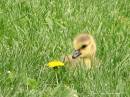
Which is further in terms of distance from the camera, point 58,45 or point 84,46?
point 58,45

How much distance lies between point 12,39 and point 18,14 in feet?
2.17

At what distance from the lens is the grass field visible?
11.1 ft

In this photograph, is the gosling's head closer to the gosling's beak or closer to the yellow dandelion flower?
the gosling's beak

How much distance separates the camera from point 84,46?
409 cm

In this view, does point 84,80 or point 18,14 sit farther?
point 18,14

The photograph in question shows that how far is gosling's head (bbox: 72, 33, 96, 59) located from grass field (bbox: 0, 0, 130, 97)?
0.30ft

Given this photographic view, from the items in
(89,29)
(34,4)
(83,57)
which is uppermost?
(34,4)

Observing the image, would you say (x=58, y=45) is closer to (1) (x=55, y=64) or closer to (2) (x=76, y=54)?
(2) (x=76, y=54)

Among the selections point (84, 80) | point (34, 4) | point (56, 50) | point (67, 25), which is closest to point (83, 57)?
point (56, 50)

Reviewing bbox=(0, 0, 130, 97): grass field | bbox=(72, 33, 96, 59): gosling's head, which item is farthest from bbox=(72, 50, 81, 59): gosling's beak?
Result: bbox=(0, 0, 130, 97): grass field

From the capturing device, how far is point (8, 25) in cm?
469

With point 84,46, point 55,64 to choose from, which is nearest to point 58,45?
point 84,46

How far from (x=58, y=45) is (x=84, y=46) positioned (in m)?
0.24

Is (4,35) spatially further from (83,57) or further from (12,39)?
(83,57)
